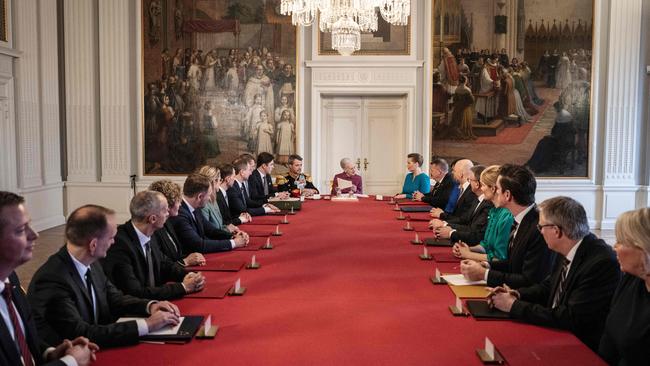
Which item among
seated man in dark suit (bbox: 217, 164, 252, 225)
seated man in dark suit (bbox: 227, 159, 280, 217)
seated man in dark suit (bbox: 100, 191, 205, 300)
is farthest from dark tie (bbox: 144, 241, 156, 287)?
seated man in dark suit (bbox: 227, 159, 280, 217)

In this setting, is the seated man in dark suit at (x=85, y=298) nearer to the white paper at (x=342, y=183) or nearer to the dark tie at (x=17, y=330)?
the dark tie at (x=17, y=330)

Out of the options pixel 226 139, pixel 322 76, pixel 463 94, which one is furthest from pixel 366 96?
pixel 226 139

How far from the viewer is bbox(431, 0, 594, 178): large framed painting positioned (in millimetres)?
12578

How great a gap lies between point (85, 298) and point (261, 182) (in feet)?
23.7

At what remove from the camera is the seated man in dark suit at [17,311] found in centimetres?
249

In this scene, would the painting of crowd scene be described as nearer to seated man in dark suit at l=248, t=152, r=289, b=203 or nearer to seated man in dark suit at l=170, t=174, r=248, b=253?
seated man in dark suit at l=248, t=152, r=289, b=203

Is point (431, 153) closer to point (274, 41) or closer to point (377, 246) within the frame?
point (274, 41)

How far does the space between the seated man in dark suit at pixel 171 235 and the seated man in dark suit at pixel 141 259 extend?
488mm

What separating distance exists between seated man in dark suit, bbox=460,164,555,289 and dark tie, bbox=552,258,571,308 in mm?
525

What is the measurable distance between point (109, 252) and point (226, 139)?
921 cm

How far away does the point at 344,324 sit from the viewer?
3.29 meters

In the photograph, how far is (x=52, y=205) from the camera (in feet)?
41.0

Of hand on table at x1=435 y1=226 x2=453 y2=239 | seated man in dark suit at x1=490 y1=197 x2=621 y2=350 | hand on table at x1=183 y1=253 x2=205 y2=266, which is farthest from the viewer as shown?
hand on table at x1=435 y1=226 x2=453 y2=239

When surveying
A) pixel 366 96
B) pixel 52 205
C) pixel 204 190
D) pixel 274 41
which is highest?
pixel 274 41
